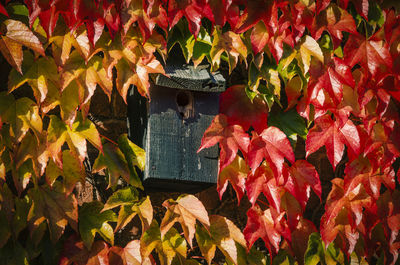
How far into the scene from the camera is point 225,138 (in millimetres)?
1950

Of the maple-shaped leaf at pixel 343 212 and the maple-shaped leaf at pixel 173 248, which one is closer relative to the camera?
the maple-shaped leaf at pixel 173 248

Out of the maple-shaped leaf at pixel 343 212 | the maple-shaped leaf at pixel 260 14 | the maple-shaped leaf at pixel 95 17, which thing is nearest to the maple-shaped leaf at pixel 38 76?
the maple-shaped leaf at pixel 95 17

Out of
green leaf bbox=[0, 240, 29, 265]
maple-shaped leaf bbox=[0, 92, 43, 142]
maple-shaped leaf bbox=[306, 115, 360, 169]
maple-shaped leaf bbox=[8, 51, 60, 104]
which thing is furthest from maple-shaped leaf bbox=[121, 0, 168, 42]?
green leaf bbox=[0, 240, 29, 265]

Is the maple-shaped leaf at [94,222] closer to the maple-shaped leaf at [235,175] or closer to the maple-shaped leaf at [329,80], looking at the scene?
the maple-shaped leaf at [235,175]

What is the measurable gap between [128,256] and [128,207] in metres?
0.14

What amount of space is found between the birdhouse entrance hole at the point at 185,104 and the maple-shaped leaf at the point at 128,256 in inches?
15.8

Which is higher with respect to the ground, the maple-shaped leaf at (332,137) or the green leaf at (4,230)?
the maple-shaped leaf at (332,137)

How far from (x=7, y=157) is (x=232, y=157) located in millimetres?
645

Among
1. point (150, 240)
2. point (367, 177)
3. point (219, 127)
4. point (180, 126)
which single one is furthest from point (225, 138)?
point (367, 177)

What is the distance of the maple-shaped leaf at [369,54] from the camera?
82.5 inches

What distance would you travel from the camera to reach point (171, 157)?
191 cm

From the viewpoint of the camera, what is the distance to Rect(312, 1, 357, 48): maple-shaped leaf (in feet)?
6.73

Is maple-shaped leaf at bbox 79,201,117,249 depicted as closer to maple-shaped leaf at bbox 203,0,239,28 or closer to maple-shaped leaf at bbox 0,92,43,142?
maple-shaped leaf at bbox 0,92,43,142

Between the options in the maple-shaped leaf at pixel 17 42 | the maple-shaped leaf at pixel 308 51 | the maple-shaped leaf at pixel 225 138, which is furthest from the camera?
the maple-shaped leaf at pixel 308 51
